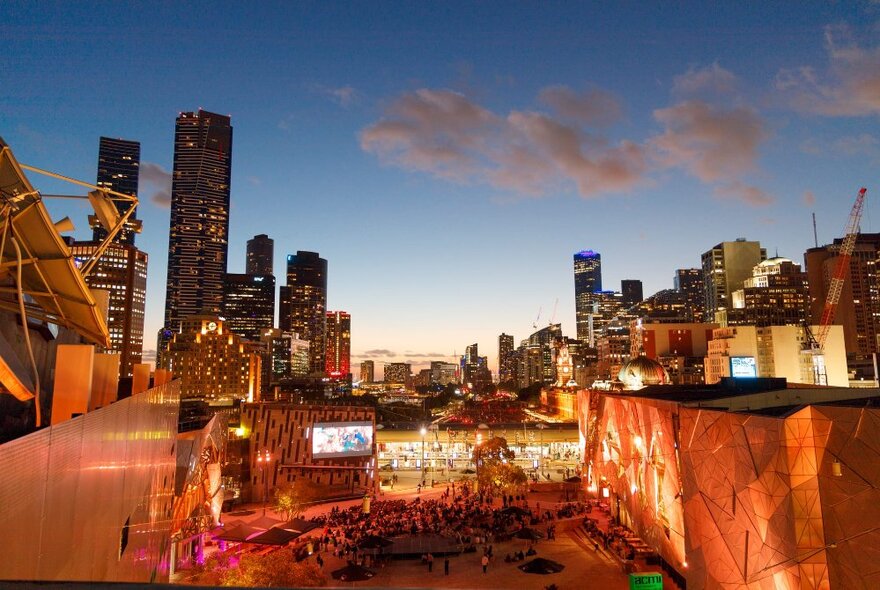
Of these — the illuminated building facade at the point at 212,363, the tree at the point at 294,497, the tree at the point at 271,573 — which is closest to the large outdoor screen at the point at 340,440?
the tree at the point at 294,497

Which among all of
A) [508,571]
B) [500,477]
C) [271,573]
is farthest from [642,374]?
[271,573]

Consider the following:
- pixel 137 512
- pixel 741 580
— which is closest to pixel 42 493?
pixel 137 512

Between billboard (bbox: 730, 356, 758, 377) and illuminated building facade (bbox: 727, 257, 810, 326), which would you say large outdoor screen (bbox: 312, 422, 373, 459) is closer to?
billboard (bbox: 730, 356, 758, 377)

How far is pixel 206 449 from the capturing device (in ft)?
113

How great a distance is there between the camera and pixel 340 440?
52.4m

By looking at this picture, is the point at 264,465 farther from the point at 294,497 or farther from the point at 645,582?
the point at 645,582

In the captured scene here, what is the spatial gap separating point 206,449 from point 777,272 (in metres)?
209

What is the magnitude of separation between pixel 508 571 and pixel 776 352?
117630 millimetres

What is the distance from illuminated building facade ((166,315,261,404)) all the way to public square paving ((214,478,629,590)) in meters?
114

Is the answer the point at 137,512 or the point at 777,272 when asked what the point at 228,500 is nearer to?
the point at 137,512

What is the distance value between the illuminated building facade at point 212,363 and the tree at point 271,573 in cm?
Answer: 11982

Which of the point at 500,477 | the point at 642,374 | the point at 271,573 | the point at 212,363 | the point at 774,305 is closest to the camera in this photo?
the point at 271,573

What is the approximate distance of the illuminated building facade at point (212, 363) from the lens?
452 ft

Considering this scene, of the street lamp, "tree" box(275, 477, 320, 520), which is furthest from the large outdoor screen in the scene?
the street lamp
